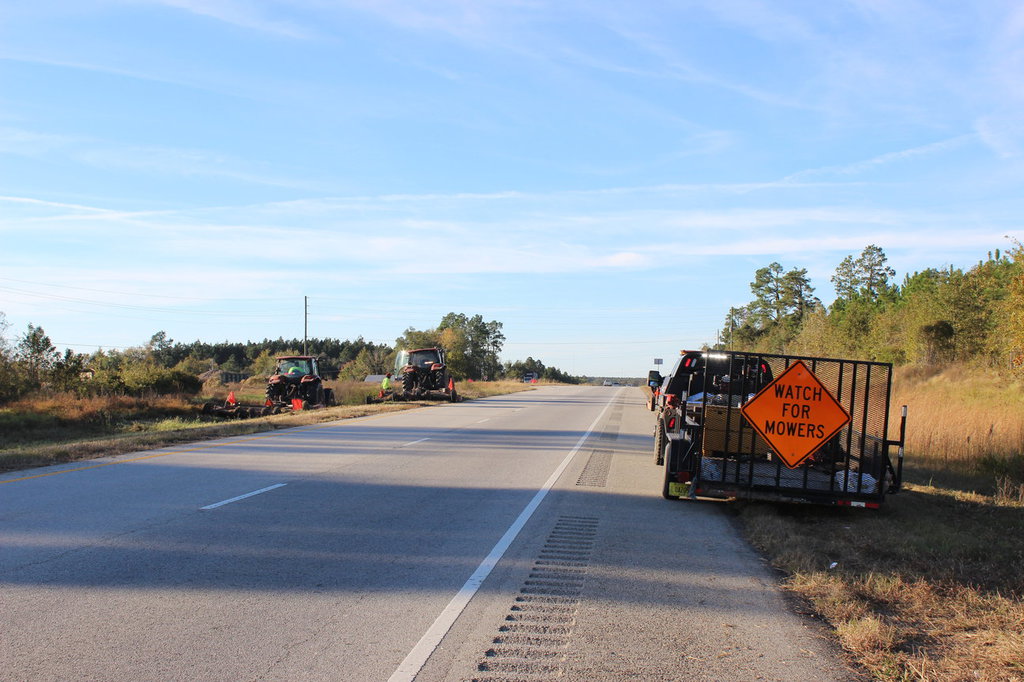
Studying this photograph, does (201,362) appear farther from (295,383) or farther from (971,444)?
(971,444)

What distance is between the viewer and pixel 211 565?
6453 millimetres

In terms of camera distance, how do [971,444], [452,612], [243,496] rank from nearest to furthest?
[452,612], [243,496], [971,444]

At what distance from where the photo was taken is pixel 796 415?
30.7 feet

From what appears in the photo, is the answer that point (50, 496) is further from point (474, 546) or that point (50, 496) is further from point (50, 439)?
point (50, 439)

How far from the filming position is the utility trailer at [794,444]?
934 centimetres

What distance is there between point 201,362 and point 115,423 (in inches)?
2935

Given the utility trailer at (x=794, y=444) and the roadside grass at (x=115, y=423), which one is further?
the roadside grass at (x=115, y=423)

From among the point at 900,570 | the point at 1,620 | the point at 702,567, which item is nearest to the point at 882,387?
the point at 900,570

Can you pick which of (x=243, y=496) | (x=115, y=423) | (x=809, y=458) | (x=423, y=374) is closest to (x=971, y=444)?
(x=809, y=458)

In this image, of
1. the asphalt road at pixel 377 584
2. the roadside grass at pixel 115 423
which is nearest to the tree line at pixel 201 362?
the roadside grass at pixel 115 423

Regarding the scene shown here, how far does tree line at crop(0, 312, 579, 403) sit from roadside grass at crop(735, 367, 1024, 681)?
114 ft

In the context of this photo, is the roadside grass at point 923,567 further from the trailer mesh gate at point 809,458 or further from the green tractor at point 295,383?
the green tractor at point 295,383

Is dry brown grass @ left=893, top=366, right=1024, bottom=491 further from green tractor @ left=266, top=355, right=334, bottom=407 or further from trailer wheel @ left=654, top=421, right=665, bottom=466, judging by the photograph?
green tractor @ left=266, top=355, right=334, bottom=407

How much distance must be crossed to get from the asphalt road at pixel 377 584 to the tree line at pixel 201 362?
28602 mm
